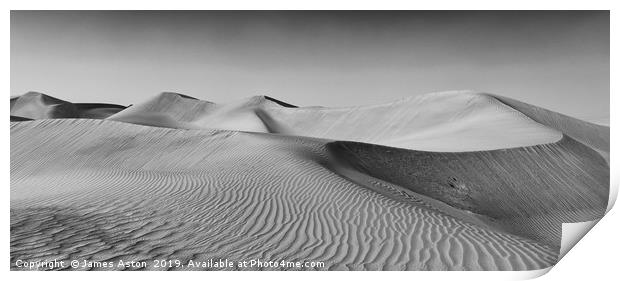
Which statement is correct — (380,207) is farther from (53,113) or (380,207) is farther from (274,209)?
(53,113)

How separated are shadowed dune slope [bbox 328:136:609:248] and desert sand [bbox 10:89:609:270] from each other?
6cm

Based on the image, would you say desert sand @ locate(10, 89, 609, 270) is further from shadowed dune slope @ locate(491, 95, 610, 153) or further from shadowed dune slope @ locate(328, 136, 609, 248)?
shadowed dune slope @ locate(491, 95, 610, 153)

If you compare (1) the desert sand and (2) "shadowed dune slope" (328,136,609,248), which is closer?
(1) the desert sand

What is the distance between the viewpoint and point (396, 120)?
42469 millimetres

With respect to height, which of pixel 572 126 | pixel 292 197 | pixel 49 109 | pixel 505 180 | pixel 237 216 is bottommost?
pixel 505 180

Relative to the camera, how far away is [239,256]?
6289 millimetres

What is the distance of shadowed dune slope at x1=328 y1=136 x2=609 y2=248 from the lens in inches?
519

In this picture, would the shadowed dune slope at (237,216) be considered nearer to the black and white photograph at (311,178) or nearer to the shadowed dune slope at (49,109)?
the black and white photograph at (311,178)

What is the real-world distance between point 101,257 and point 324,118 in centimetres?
4607

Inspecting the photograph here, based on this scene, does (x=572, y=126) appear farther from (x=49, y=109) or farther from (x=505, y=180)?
(x=49, y=109)

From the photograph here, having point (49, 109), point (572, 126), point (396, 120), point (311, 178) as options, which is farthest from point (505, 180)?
point (49, 109)

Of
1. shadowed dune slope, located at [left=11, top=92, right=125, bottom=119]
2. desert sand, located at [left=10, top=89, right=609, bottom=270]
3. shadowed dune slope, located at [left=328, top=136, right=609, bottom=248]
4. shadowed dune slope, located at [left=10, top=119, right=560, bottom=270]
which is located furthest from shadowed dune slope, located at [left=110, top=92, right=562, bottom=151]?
shadowed dune slope, located at [left=10, top=119, right=560, bottom=270]

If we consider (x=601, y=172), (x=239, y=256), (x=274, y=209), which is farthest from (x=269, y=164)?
(x=601, y=172)

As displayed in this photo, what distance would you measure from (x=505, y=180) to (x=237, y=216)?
10889 millimetres
